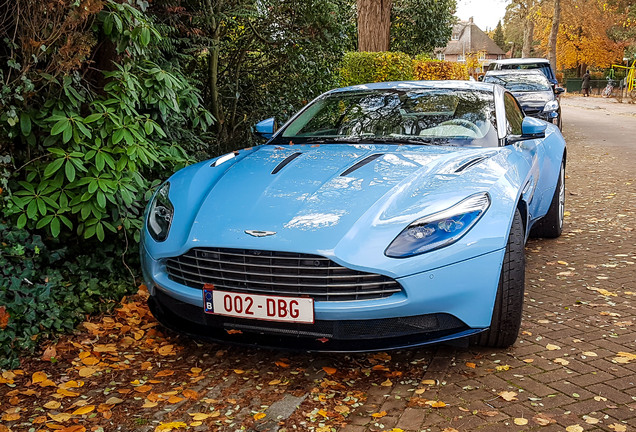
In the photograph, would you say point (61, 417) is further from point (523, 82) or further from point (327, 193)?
point (523, 82)

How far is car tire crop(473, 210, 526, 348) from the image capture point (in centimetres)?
323

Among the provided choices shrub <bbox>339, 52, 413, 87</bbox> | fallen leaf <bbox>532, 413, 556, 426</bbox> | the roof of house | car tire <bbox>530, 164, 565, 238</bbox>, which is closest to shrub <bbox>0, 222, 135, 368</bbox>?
fallen leaf <bbox>532, 413, 556, 426</bbox>

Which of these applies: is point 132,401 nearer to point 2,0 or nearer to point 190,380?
point 190,380

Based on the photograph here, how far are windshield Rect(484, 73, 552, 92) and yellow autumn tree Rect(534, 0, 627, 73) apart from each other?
126 ft

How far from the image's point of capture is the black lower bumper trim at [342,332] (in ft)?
9.75

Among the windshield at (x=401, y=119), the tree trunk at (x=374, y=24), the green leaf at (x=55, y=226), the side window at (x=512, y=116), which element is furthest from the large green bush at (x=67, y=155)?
the tree trunk at (x=374, y=24)

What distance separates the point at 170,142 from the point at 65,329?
1935 millimetres

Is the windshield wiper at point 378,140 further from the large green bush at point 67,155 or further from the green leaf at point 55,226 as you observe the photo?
the green leaf at point 55,226

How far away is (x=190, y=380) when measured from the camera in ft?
10.7

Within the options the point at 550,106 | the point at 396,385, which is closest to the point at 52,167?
the point at 396,385

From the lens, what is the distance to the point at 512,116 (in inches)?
192

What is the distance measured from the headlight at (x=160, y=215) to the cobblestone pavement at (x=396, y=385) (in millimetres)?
713

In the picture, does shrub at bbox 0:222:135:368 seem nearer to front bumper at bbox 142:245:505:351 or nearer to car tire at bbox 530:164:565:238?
front bumper at bbox 142:245:505:351

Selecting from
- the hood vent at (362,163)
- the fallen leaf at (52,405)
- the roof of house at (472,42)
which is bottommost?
the fallen leaf at (52,405)
